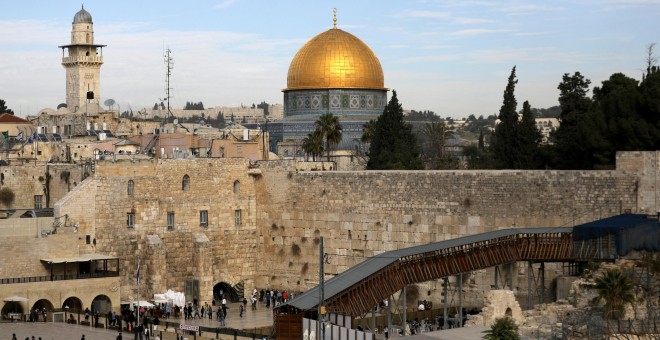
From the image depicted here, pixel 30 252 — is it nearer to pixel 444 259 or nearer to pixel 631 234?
pixel 444 259

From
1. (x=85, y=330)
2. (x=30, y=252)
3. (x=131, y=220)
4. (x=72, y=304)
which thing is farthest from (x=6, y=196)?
(x=85, y=330)

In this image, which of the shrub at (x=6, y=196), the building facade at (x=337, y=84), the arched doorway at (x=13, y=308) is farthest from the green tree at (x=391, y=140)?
the arched doorway at (x=13, y=308)

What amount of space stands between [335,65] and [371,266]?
30.9 m

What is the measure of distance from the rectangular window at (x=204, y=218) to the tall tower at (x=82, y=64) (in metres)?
24.8

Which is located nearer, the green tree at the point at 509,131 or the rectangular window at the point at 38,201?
the green tree at the point at 509,131

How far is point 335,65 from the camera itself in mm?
66125

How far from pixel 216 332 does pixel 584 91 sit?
1768 cm

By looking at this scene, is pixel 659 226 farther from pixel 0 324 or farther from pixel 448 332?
pixel 0 324

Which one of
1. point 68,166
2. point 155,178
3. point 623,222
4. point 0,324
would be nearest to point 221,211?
point 155,178

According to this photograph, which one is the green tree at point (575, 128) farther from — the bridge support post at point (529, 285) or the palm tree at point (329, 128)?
the palm tree at point (329, 128)

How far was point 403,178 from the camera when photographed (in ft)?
147

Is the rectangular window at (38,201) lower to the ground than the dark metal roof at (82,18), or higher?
lower

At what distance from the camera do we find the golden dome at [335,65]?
66250mm

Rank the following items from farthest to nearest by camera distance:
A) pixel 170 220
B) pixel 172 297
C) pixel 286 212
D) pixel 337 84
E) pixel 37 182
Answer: pixel 337 84
pixel 37 182
pixel 286 212
pixel 170 220
pixel 172 297
